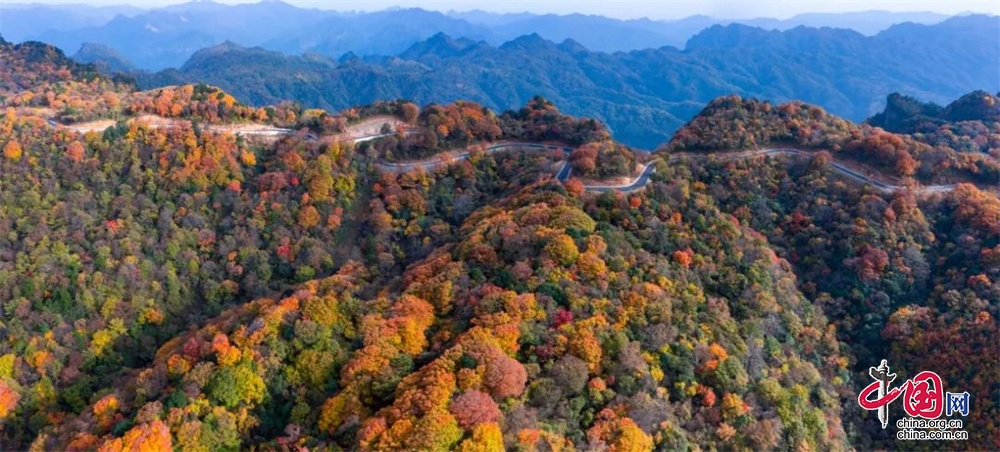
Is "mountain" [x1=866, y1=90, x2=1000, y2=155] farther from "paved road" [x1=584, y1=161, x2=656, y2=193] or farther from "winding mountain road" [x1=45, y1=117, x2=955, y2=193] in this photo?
"paved road" [x1=584, y1=161, x2=656, y2=193]

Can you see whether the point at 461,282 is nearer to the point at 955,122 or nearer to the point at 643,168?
the point at 643,168

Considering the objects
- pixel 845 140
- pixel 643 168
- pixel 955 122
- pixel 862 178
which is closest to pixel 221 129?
pixel 643 168

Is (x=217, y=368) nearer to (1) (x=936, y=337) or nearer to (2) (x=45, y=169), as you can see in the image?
(2) (x=45, y=169)

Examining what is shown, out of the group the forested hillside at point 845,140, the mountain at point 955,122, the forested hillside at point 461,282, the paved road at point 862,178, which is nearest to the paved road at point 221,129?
the forested hillside at point 461,282

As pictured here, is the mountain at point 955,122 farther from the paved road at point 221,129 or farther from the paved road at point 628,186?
the paved road at point 221,129

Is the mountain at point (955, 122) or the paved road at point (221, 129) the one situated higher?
the paved road at point (221, 129)

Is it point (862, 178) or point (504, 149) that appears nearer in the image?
point (862, 178)

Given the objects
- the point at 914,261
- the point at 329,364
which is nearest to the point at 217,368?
the point at 329,364

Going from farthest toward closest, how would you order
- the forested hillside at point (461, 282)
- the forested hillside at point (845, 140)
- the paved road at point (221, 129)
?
the paved road at point (221, 129) < the forested hillside at point (845, 140) < the forested hillside at point (461, 282)

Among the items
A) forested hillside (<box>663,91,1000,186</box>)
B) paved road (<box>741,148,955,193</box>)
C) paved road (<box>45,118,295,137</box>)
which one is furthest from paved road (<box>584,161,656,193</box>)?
paved road (<box>45,118,295,137</box>)
